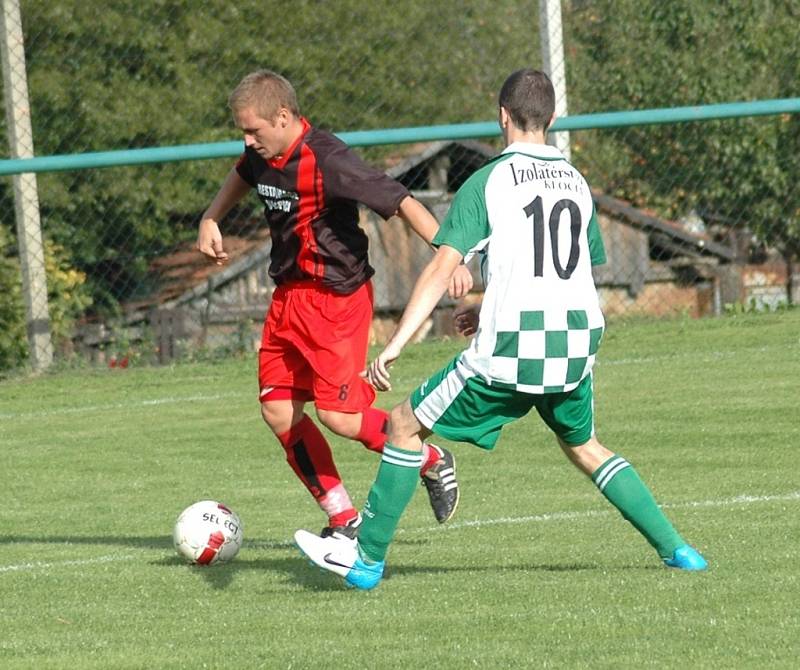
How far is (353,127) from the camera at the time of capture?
2353 centimetres

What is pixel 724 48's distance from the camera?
2970cm

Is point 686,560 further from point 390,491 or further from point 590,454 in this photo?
point 390,491

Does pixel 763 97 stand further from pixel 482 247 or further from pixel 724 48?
pixel 482 247

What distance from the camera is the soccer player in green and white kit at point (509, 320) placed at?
5793 millimetres

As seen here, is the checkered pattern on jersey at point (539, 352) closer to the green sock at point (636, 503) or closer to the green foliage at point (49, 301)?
the green sock at point (636, 503)

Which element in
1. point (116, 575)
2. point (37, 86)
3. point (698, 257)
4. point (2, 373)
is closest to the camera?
point (116, 575)

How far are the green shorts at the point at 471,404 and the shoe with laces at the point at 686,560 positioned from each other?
0.64 metres

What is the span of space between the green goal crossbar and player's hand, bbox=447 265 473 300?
25.5 ft

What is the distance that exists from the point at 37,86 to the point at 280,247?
13588 mm

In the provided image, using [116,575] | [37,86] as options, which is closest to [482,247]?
[116,575]

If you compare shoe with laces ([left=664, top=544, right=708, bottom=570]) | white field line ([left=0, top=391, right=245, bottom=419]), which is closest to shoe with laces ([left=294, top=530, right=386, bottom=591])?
shoe with laces ([left=664, top=544, right=708, bottom=570])

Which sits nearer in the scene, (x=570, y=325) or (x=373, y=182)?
(x=570, y=325)

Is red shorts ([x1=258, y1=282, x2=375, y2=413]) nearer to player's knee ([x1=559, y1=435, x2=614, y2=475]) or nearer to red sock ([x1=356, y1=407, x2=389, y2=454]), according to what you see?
red sock ([x1=356, y1=407, x2=389, y2=454])

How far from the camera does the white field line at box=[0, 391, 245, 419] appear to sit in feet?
41.6
